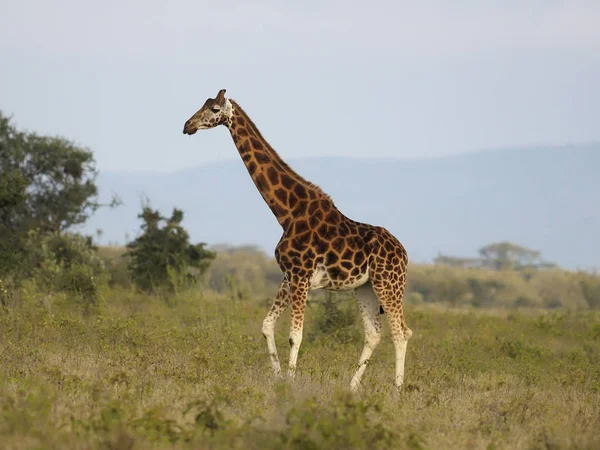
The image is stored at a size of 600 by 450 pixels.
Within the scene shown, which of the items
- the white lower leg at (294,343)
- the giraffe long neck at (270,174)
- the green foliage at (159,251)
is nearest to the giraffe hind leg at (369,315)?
the white lower leg at (294,343)

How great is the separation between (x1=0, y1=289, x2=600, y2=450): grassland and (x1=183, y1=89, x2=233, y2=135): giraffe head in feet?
8.33

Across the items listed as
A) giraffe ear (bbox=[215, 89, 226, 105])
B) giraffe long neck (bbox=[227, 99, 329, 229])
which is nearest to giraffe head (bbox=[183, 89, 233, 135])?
giraffe ear (bbox=[215, 89, 226, 105])

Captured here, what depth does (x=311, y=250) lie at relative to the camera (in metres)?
10.6

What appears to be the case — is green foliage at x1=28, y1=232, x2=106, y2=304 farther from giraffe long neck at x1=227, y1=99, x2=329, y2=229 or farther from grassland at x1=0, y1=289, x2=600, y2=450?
giraffe long neck at x1=227, y1=99, x2=329, y2=229

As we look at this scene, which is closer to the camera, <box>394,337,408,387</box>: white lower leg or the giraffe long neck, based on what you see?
Answer: <box>394,337,408,387</box>: white lower leg

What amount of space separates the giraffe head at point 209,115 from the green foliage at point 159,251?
1031 centimetres

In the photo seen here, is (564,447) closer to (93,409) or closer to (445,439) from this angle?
(445,439)

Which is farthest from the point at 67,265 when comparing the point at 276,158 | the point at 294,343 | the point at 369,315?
the point at 294,343

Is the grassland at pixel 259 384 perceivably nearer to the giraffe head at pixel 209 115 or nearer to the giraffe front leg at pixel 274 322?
the giraffe front leg at pixel 274 322

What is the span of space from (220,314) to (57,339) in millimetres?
4548

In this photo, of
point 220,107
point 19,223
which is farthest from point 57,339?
point 19,223

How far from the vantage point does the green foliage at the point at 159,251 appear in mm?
21266

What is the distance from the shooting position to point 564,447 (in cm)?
769

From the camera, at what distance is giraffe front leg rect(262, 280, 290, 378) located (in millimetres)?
10594
